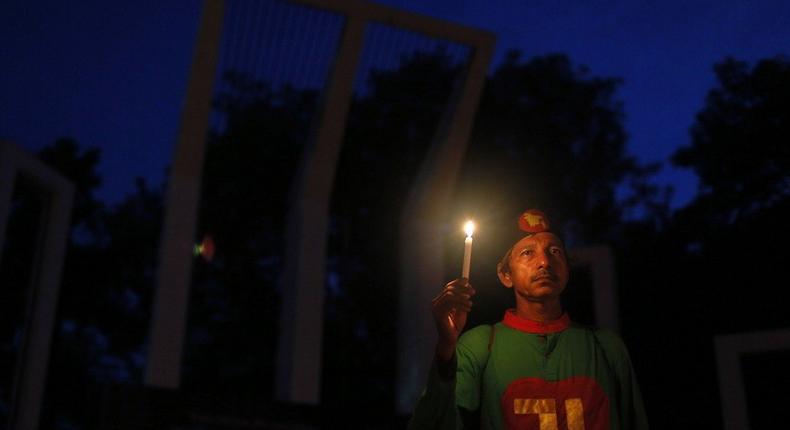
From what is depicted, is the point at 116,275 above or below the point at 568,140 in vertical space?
below

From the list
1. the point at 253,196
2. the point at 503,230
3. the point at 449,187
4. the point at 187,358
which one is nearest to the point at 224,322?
the point at 187,358

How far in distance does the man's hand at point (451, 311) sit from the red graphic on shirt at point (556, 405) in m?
0.29

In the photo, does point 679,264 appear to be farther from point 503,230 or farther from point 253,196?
point 503,230

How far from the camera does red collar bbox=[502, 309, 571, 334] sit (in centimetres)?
301

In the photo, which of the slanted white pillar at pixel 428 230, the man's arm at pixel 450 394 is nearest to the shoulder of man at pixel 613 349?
the man's arm at pixel 450 394

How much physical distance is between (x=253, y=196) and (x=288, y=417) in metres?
8.24

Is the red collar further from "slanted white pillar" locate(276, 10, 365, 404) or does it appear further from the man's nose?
"slanted white pillar" locate(276, 10, 365, 404)

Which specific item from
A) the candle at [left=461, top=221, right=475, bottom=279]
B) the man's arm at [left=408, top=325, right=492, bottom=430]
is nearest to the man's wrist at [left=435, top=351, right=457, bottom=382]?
the man's arm at [left=408, top=325, right=492, bottom=430]

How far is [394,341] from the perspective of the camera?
14.8m

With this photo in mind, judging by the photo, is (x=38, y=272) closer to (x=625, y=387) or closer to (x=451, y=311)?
(x=451, y=311)

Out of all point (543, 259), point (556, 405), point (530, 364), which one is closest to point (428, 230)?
point (543, 259)

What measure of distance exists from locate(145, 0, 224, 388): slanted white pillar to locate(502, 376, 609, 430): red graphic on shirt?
193 inches

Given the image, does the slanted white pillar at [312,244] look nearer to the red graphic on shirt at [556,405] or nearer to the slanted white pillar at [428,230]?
the slanted white pillar at [428,230]

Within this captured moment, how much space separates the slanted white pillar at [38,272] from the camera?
636cm
